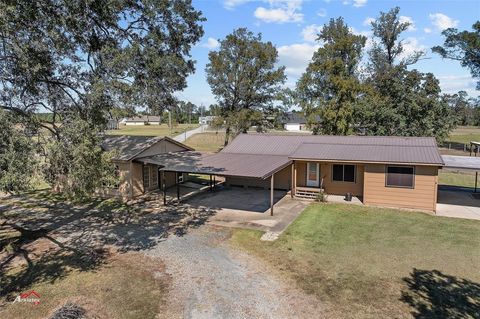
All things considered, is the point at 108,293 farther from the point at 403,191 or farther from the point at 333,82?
the point at 333,82

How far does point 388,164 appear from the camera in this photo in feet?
52.3

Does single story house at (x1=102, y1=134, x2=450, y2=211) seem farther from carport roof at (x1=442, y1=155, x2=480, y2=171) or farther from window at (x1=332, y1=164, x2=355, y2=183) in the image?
carport roof at (x1=442, y1=155, x2=480, y2=171)

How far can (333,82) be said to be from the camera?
27719 mm

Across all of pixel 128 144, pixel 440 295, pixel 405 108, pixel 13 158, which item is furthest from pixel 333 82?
pixel 13 158

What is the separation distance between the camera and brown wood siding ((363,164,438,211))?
51.0 ft

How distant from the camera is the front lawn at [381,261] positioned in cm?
779

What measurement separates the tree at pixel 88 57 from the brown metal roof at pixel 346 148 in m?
8.30

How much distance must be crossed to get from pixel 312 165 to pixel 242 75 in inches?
568

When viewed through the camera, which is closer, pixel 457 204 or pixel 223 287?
pixel 223 287

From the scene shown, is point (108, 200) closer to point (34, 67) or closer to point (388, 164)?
point (34, 67)

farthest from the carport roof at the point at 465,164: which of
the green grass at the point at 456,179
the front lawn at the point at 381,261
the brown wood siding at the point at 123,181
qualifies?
the brown wood siding at the point at 123,181

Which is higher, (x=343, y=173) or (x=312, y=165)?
(x=312, y=165)

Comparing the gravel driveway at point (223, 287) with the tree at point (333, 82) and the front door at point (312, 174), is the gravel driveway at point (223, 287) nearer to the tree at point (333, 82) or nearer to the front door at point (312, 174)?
the front door at point (312, 174)

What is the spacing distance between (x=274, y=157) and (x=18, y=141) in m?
12.4
